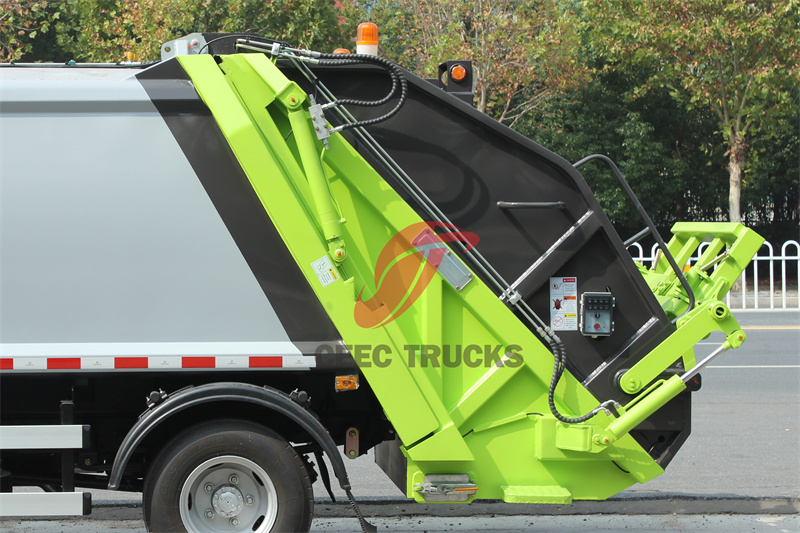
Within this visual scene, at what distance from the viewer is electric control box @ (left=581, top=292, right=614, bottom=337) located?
3.89m

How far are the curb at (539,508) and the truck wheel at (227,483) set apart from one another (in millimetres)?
1318

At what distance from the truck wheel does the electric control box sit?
1.49 m

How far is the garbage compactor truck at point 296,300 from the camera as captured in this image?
355cm

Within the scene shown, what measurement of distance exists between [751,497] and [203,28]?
14.9 metres

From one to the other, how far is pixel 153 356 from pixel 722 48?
659 inches

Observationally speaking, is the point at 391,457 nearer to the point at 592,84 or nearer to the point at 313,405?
the point at 313,405

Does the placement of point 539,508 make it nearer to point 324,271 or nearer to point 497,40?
point 324,271

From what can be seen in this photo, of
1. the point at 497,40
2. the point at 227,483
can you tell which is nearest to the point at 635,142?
the point at 497,40

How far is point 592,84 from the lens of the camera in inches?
841

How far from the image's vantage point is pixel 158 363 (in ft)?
11.7

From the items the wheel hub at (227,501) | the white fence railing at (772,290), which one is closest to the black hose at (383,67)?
the wheel hub at (227,501)

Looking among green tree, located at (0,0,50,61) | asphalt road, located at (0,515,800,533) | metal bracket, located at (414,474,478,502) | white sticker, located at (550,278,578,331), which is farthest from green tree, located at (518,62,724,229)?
metal bracket, located at (414,474,478,502)

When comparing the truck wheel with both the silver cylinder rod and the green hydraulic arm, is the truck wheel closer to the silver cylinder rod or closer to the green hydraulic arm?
the green hydraulic arm

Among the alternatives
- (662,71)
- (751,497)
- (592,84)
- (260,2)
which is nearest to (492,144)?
(751,497)
